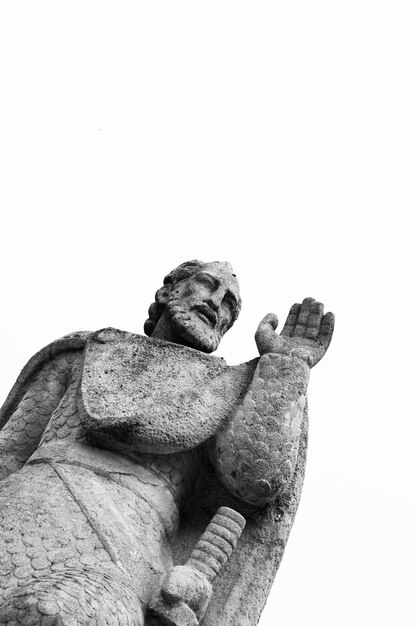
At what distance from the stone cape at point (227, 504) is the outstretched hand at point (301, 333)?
0.73 feet

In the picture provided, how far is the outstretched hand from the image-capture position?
5.23 metres

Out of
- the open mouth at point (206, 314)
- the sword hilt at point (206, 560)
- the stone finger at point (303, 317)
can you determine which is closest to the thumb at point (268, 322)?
the stone finger at point (303, 317)

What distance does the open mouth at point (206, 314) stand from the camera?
5785 millimetres

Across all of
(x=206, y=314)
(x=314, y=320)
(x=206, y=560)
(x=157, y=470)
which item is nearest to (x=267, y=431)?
(x=157, y=470)

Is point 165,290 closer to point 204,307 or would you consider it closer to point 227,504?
point 204,307

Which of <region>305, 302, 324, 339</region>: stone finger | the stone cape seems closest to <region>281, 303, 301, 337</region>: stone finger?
<region>305, 302, 324, 339</region>: stone finger

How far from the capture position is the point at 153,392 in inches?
192

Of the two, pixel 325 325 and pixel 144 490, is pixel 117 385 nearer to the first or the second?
pixel 144 490

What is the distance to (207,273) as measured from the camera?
5973mm

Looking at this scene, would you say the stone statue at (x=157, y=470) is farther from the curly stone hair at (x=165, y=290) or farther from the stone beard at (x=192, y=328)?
the curly stone hair at (x=165, y=290)

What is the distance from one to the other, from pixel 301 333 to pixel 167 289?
1238 millimetres

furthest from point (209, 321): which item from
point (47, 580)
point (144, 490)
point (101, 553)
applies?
point (47, 580)

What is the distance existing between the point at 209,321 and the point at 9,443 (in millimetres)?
1731

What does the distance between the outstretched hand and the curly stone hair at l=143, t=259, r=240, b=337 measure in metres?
0.64
